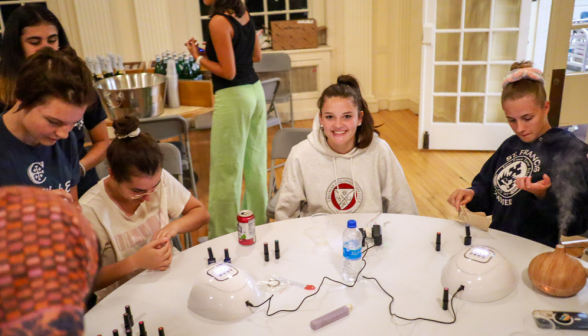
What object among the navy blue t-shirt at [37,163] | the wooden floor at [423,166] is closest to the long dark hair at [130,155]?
the navy blue t-shirt at [37,163]

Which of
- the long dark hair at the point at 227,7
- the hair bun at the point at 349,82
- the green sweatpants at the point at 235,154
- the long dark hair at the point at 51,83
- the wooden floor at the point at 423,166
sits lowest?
the wooden floor at the point at 423,166

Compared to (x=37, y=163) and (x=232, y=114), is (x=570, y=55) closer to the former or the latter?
(x=232, y=114)

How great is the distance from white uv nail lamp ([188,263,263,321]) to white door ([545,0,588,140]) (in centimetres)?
284

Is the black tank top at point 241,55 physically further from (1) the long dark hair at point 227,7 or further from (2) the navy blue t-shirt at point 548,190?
(2) the navy blue t-shirt at point 548,190

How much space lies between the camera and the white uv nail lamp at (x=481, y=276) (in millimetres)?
1152

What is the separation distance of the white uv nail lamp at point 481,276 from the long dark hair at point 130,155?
95 cm

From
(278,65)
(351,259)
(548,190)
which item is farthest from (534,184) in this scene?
(278,65)

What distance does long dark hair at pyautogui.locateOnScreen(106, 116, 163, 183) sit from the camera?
1.42 meters

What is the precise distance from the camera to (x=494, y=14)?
3.80 m

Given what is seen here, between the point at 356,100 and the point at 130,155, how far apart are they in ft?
3.04

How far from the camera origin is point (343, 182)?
1878 millimetres

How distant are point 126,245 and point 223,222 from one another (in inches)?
47.5

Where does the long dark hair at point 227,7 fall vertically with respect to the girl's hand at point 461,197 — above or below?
above

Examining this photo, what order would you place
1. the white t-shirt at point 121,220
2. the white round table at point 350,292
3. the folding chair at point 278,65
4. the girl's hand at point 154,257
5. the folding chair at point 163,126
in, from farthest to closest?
the folding chair at point 278,65 < the folding chair at point 163,126 < the white t-shirt at point 121,220 < the girl's hand at point 154,257 < the white round table at point 350,292
